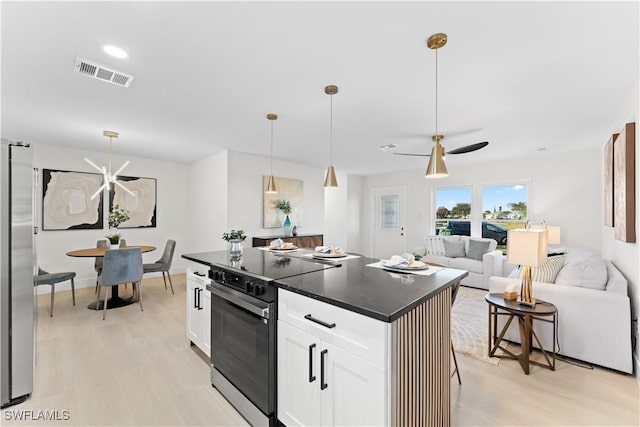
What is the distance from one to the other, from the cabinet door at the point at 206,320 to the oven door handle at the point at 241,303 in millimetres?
364

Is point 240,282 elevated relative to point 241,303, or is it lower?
elevated

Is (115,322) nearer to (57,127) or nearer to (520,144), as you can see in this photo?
(57,127)

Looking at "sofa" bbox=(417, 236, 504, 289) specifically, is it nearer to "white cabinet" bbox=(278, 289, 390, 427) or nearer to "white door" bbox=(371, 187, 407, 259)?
"white door" bbox=(371, 187, 407, 259)

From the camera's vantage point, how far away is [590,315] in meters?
2.49

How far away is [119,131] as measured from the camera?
381cm

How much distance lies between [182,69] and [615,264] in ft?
16.4

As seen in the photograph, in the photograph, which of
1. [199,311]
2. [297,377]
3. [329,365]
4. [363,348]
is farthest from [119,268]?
[363,348]

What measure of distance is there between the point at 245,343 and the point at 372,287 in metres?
0.95

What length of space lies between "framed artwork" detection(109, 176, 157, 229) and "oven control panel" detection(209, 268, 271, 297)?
4.31 m

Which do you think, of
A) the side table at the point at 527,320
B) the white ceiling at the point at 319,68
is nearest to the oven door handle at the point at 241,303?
the white ceiling at the point at 319,68

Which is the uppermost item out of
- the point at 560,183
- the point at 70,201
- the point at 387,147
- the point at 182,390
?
the point at 387,147

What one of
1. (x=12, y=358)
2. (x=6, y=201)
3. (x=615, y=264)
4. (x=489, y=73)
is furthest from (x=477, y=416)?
(x=6, y=201)

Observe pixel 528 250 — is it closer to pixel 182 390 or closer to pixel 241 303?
pixel 241 303

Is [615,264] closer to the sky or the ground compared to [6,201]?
closer to the ground
